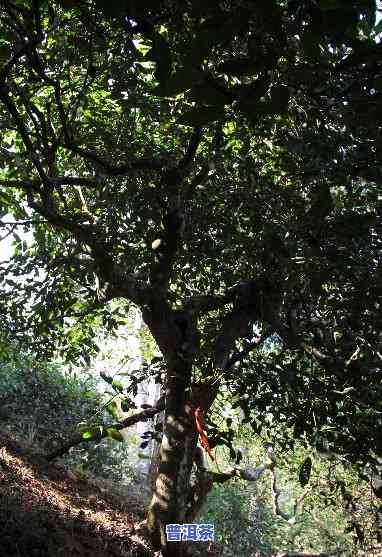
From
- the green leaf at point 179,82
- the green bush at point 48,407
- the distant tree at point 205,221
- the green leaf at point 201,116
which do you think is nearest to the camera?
the green leaf at point 179,82

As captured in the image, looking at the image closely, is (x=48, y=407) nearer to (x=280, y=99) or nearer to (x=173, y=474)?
(x=173, y=474)

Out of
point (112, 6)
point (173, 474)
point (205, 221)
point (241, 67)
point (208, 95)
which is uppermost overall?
point (205, 221)

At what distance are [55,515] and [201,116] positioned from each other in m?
4.94

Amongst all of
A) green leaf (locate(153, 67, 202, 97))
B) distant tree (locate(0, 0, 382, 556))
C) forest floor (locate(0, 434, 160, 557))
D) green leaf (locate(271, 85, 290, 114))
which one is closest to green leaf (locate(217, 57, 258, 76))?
green leaf (locate(271, 85, 290, 114))

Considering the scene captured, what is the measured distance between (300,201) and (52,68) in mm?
2950

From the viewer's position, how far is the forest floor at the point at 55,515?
13.4ft

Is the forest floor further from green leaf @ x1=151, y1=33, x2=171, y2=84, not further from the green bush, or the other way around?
green leaf @ x1=151, y1=33, x2=171, y2=84

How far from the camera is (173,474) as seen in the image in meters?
5.47

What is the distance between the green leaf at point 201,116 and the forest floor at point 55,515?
3.58m

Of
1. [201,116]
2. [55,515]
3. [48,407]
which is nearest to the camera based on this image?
[201,116]

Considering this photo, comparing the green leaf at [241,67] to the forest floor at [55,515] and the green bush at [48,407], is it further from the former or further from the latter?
the green bush at [48,407]

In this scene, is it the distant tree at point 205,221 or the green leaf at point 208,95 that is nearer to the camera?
the green leaf at point 208,95

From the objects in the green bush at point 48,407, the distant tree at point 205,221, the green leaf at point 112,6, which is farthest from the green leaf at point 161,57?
the green bush at point 48,407

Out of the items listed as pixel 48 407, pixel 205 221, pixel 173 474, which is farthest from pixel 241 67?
pixel 48 407
